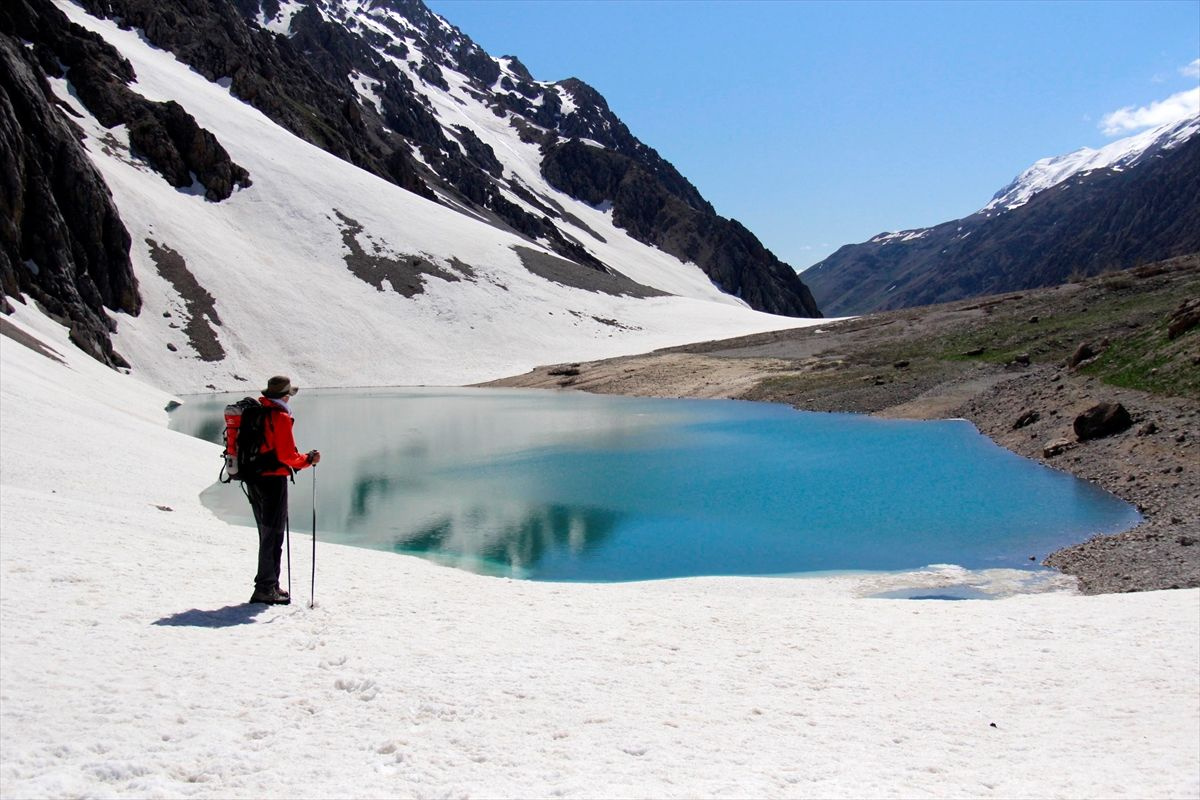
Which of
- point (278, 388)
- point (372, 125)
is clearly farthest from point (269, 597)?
point (372, 125)

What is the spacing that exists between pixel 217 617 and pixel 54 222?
58.1 m

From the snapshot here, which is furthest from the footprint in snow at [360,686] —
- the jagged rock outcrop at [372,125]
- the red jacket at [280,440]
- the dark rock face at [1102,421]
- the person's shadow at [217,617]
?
the jagged rock outcrop at [372,125]

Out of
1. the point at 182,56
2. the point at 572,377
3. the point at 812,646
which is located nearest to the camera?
the point at 812,646

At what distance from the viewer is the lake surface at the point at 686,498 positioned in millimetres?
18734

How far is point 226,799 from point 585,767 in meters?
2.42

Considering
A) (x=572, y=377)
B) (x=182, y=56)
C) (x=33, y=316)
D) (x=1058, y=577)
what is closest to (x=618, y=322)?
(x=572, y=377)

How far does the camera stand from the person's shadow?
28.5ft

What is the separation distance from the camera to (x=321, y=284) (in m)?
84.1

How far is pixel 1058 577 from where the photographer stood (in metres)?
15.9

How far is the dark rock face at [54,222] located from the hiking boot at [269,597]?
4594 centimetres

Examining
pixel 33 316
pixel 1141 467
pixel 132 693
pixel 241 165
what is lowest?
pixel 132 693

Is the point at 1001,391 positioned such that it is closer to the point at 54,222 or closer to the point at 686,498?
the point at 686,498

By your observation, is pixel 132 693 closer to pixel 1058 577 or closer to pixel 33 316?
pixel 1058 577

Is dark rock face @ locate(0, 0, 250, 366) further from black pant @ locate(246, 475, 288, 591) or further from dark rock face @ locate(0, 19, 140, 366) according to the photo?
black pant @ locate(246, 475, 288, 591)
